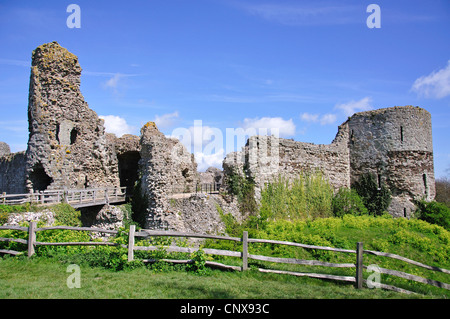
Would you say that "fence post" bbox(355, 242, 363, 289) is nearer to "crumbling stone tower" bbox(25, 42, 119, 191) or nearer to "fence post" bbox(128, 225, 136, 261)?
"fence post" bbox(128, 225, 136, 261)

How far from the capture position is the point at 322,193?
70.9 ft

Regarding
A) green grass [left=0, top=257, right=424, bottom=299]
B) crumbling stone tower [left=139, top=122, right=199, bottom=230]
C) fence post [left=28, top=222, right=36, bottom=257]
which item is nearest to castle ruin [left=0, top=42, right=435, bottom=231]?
crumbling stone tower [left=139, top=122, right=199, bottom=230]

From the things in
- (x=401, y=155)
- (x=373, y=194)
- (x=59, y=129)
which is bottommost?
(x=373, y=194)

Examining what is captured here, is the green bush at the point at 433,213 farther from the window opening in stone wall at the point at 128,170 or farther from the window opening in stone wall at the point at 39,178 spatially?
the window opening in stone wall at the point at 39,178

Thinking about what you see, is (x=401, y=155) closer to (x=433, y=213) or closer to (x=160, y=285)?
(x=433, y=213)

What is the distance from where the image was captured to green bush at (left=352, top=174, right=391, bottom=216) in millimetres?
23672

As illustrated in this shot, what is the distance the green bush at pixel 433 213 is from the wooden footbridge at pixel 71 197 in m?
19.9

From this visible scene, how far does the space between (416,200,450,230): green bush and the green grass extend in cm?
1783

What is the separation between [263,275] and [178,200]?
8.51 metres

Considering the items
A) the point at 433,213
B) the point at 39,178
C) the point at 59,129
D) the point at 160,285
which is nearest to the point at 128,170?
the point at 39,178

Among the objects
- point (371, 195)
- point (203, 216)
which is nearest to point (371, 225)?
point (371, 195)

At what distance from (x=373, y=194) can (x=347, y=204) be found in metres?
2.82

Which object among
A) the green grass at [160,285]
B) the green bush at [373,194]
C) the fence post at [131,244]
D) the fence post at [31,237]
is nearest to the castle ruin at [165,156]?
the green bush at [373,194]

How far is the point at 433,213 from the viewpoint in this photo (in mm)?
22641
